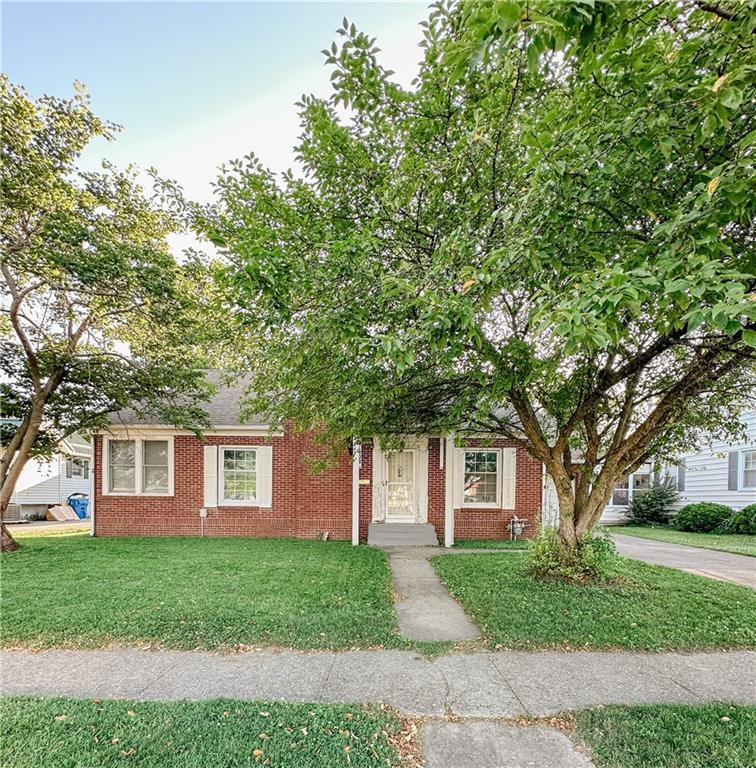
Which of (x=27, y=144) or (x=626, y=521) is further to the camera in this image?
(x=626, y=521)

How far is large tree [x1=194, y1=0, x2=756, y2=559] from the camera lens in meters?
2.72

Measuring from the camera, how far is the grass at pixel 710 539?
10422 mm

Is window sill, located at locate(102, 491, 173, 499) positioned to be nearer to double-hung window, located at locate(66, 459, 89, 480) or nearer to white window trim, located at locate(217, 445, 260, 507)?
white window trim, located at locate(217, 445, 260, 507)

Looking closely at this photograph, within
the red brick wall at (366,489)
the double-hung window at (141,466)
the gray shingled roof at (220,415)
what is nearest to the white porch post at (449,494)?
the red brick wall at (366,489)

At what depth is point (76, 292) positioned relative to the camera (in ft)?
29.3

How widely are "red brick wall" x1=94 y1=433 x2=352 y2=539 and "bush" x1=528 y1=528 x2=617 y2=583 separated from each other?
538 cm

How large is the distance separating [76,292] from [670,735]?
1103 cm

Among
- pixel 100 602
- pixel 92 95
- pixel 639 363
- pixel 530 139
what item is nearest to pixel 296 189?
pixel 530 139

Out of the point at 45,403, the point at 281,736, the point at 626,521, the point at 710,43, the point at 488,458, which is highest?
the point at 710,43

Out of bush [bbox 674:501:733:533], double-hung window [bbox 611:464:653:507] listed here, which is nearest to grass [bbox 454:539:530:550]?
bush [bbox 674:501:733:533]

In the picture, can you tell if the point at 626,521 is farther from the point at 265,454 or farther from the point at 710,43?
the point at 710,43

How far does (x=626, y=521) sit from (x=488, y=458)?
10089mm

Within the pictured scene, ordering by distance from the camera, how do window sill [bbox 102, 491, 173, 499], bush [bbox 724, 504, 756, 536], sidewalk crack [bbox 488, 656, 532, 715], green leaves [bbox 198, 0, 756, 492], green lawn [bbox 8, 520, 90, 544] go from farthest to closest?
bush [bbox 724, 504, 756, 536] → green lawn [bbox 8, 520, 90, 544] → window sill [bbox 102, 491, 173, 499] → sidewalk crack [bbox 488, 656, 532, 715] → green leaves [bbox 198, 0, 756, 492]

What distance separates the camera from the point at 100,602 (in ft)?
18.1
